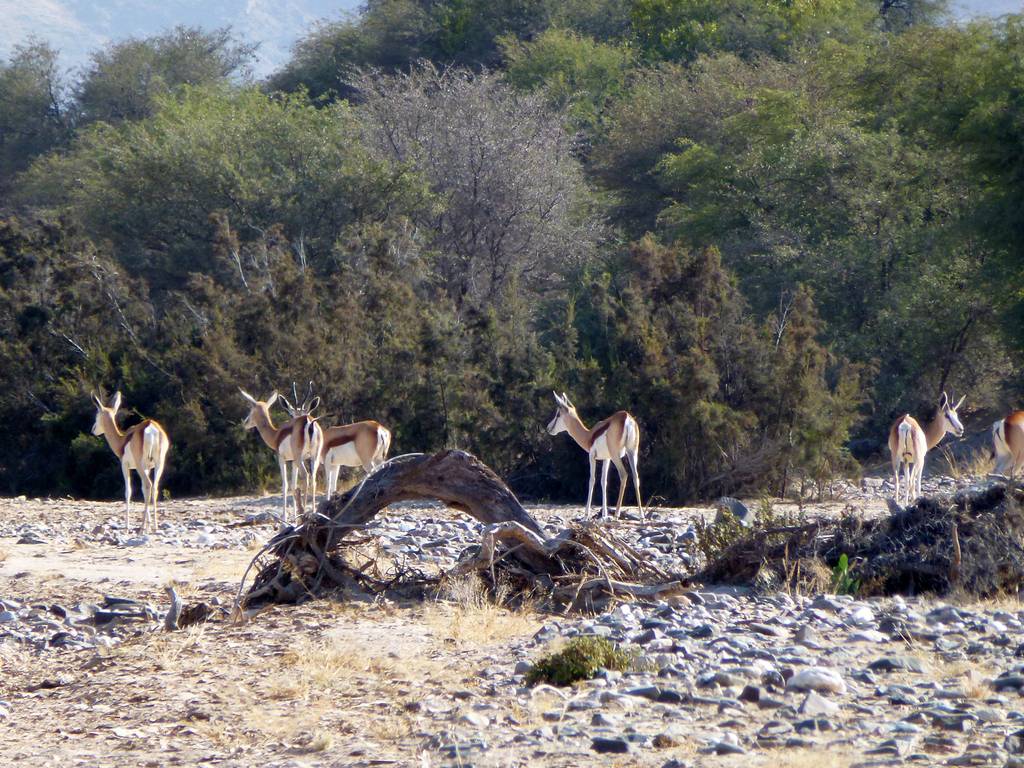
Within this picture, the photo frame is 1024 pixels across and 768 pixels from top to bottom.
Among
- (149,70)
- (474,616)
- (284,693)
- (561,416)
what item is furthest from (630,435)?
(149,70)

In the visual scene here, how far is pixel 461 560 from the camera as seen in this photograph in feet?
33.6

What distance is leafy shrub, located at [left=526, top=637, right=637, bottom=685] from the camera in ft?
23.1

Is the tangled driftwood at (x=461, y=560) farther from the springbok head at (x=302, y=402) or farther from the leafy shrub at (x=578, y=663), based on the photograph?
the springbok head at (x=302, y=402)

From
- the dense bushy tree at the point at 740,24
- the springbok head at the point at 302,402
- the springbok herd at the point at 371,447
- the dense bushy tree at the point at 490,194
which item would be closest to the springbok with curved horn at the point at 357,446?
the springbok herd at the point at 371,447

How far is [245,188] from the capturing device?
28.7 metres

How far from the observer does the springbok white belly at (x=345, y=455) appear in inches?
696

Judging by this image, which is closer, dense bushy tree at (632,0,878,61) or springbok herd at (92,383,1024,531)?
springbok herd at (92,383,1024,531)

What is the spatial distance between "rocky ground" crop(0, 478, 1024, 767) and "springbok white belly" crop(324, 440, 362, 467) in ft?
21.8

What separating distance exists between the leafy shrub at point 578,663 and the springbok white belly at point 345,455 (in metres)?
10.5

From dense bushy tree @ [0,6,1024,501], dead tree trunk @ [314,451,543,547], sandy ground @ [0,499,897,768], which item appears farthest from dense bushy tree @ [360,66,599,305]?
sandy ground @ [0,499,897,768]

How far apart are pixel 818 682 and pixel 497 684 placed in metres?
1.71

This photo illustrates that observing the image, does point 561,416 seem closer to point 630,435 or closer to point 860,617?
point 630,435

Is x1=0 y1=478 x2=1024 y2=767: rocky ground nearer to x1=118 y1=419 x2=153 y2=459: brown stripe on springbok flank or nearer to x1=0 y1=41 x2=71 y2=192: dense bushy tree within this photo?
x1=118 y1=419 x2=153 y2=459: brown stripe on springbok flank

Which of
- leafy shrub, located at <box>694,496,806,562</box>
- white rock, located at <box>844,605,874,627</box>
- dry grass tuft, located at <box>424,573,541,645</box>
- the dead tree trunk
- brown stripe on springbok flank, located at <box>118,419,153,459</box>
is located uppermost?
brown stripe on springbok flank, located at <box>118,419,153,459</box>
